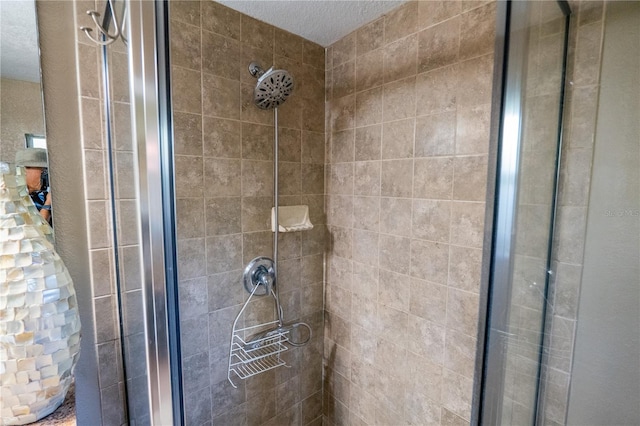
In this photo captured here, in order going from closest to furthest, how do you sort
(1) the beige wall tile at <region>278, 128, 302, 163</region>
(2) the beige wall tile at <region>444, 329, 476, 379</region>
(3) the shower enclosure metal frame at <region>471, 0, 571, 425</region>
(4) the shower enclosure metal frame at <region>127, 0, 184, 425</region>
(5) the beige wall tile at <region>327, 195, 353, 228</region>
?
Result: (4) the shower enclosure metal frame at <region>127, 0, 184, 425</region> < (3) the shower enclosure metal frame at <region>471, 0, 571, 425</region> < (2) the beige wall tile at <region>444, 329, 476, 379</region> < (1) the beige wall tile at <region>278, 128, 302, 163</region> < (5) the beige wall tile at <region>327, 195, 353, 228</region>

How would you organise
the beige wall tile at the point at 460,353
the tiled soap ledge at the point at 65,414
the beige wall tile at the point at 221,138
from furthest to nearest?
the beige wall tile at the point at 221,138, the beige wall tile at the point at 460,353, the tiled soap ledge at the point at 65,414

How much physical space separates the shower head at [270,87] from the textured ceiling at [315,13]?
22 centimetres

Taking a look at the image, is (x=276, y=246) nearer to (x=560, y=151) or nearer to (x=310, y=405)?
(x=310, y=405)

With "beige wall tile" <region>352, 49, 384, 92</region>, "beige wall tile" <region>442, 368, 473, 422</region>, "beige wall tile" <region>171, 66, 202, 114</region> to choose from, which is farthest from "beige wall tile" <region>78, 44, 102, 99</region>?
"beige wall tile" <region>442, 368, 473, 422</region>

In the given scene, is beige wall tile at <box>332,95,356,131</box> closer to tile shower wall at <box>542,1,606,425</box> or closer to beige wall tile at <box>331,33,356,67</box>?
beige wall tile at <box>331,33,356,67</box>

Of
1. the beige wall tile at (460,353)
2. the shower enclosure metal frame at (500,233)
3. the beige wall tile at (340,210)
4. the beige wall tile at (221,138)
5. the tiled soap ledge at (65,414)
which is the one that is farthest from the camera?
the beige wall tile at (340,210)

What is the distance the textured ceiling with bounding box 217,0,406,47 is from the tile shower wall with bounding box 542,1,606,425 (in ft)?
2.29

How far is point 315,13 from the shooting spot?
1238mm

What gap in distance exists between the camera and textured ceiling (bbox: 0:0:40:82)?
2.50 ft

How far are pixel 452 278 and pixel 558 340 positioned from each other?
349 millimetres

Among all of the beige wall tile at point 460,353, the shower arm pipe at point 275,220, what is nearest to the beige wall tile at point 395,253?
the beige wall tile at point 460,353

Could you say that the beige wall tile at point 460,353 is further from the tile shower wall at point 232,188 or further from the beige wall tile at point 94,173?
the beige wall tile at point 94,173

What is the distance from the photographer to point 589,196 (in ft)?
2.57

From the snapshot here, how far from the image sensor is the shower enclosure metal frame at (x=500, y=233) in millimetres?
717
